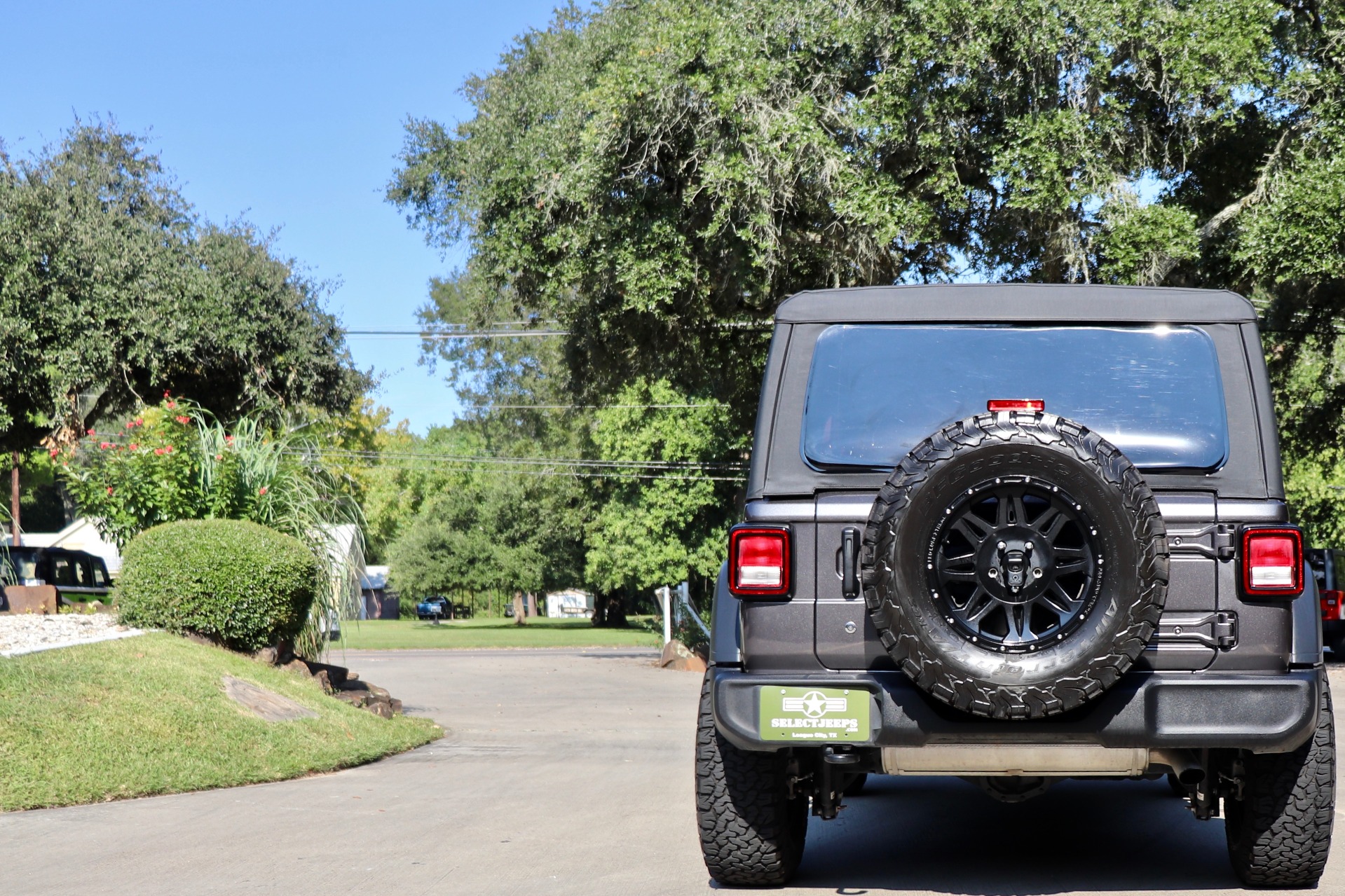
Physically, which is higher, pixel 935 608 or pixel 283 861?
pixel 935 608

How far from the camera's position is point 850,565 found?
4820 mm

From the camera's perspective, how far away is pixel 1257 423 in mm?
4934

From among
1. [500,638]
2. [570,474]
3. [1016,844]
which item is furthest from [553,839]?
[570,474]

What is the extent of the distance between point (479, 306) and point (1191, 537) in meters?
35.5

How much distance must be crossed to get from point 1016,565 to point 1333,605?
23772 millimetres

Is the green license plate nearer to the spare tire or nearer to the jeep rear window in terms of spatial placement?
the spare tire

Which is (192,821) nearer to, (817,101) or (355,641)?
(817,101)

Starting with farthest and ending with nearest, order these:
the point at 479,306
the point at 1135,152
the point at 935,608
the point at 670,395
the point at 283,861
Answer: the point at 670,395 < the point at 479,306 < the point at 1135,152 < the point at 283,861 < the point at 935,608

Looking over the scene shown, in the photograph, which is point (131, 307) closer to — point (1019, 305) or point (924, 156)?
point (924, 156)

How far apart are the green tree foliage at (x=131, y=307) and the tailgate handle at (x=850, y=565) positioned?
16222mm

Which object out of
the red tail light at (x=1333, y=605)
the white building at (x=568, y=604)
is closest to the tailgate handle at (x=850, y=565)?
the red tail light at (x=1333, y=605)

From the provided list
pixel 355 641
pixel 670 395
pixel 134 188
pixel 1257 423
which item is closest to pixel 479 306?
pixel 670 395

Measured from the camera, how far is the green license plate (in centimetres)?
472

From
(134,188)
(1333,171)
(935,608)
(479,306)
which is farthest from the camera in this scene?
(479,306)
